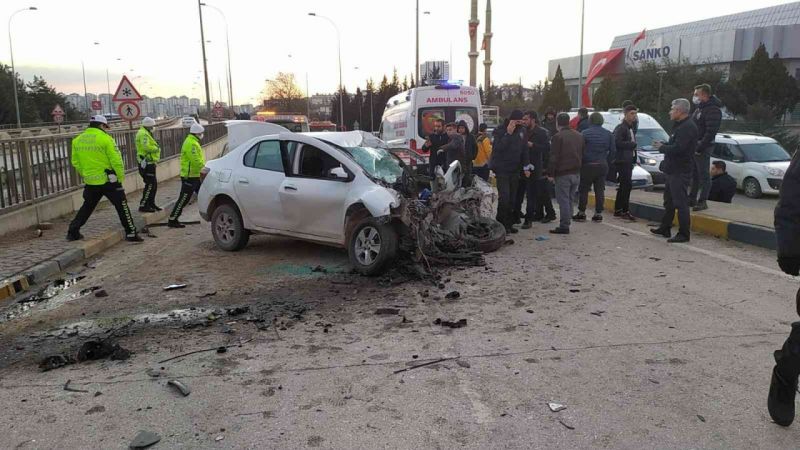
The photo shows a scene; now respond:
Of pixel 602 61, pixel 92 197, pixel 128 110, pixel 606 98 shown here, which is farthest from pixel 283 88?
pixel 92 197

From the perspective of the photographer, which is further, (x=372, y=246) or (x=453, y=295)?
(x=372, y=246)

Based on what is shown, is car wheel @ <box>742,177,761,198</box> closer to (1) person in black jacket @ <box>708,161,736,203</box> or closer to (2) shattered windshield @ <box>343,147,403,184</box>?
(1) person in black jacket @ <box>708,161,736,203</box>

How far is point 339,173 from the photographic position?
7129mm

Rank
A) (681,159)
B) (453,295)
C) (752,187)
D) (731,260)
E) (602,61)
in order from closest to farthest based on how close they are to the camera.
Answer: (453,295)
(731,260)
(681,159)
(752,187)
(602,61)

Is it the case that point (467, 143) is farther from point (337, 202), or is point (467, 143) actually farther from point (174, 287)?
point (174, 287)

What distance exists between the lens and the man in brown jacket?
9172 mm

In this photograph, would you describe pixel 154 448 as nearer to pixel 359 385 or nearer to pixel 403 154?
pixel 359 385

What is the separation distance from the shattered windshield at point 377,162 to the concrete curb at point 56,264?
4.00 metres

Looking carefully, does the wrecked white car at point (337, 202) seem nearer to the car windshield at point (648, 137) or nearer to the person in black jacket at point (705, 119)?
the person in black jacket at point (705, 119)

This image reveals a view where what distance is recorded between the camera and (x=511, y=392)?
151 inches

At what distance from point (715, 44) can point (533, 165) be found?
49.4 metres

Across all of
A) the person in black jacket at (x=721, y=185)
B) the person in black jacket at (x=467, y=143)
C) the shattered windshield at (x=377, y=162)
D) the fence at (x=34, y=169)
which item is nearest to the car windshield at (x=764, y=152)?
the person in black jacket at (x=721, y=185)

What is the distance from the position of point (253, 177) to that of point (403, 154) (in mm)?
2765

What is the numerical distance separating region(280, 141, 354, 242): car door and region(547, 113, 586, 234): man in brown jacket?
147 inches
